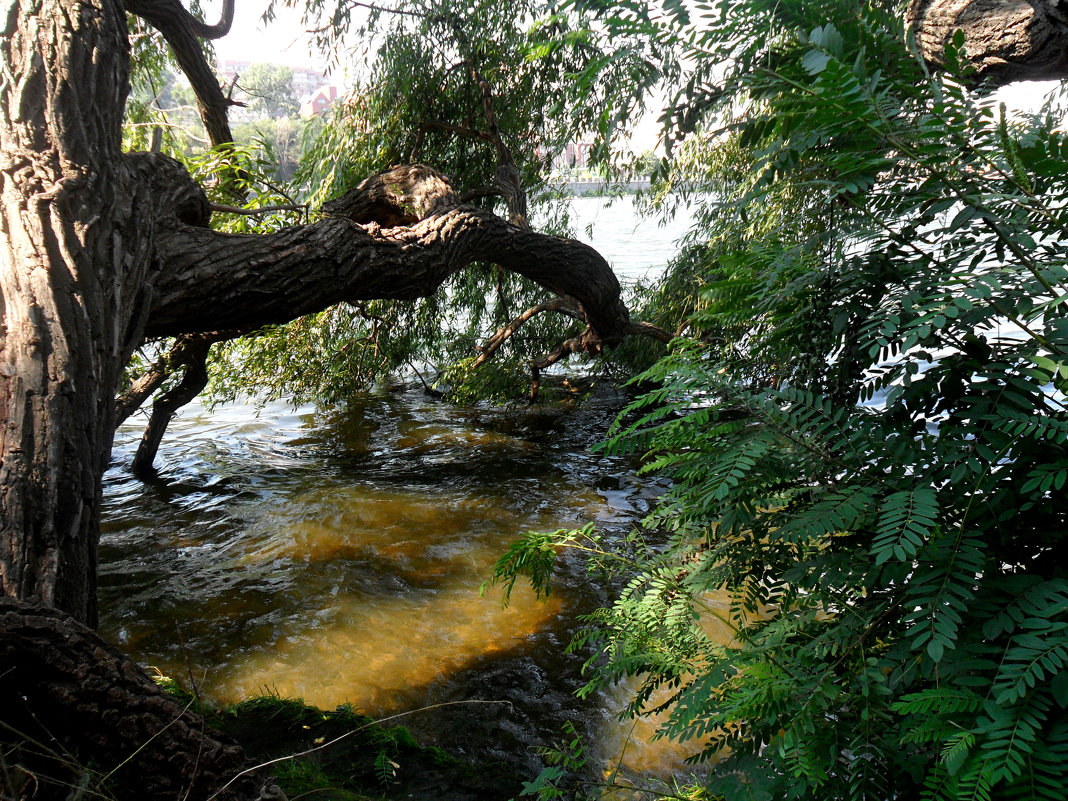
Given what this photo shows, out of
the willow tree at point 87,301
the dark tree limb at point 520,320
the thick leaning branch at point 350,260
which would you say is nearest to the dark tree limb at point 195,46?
the thick leaning branch at point 350,260

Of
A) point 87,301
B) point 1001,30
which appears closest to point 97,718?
point 87,301

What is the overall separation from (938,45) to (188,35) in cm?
502

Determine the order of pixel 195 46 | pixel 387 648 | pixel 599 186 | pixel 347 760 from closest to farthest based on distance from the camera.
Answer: pixel 347 760 → pixel 387 648 → pixel 195 46 → pixel 599 186

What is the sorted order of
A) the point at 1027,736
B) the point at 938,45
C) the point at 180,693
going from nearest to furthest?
the point at 1027,736, the point at 180,693, the point at 938,45

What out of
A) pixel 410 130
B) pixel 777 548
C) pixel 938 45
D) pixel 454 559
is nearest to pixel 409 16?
pixel 410 130

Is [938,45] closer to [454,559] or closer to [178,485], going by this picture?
[454,559]

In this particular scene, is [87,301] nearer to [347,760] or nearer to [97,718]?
[97,718]

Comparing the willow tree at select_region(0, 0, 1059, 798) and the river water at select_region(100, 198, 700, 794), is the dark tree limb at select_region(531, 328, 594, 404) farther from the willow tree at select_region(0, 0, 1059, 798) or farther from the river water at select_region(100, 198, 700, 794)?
the willow tree at select_region(0, 0, 1059, 798)

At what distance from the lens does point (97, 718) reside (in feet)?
4.93

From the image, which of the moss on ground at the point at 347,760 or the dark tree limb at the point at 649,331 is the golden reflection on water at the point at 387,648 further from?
the dark tree limb at the point at 649,331

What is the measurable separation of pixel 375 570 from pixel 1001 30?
4.76m

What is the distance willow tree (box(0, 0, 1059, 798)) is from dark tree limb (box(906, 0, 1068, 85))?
0.08m

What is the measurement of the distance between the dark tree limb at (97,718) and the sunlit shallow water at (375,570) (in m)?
0.37

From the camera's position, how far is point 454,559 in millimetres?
4371
